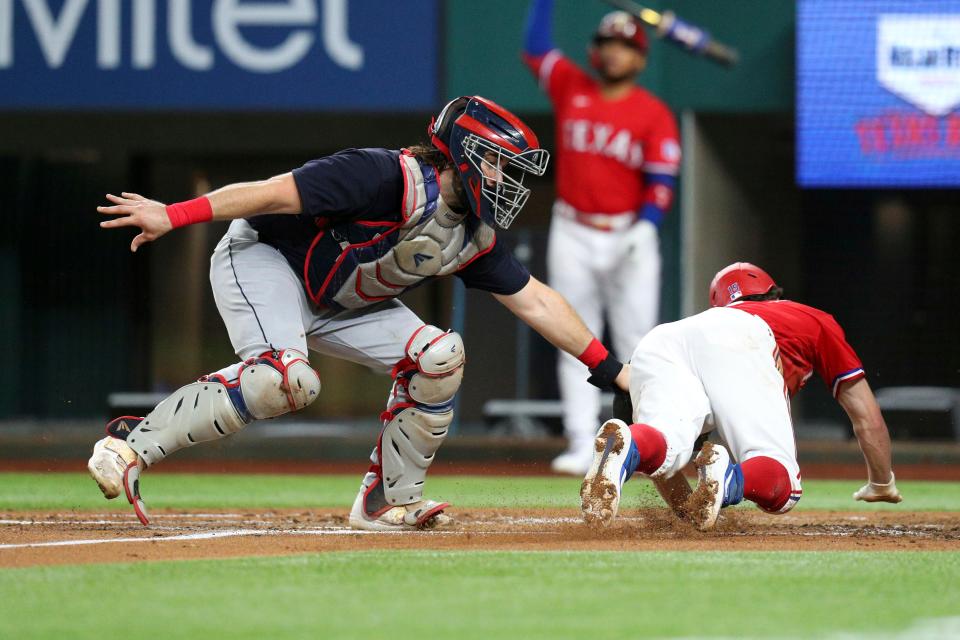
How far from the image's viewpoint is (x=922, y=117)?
11602mm

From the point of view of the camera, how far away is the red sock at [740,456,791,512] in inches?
192

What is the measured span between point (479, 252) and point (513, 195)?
0.34 metres

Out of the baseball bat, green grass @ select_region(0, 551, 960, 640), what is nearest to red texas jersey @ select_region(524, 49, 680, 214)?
the baseball bat

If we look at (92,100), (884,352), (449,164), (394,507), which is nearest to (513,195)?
(449,164)

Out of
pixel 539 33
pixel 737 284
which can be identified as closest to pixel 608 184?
pixel 539 33

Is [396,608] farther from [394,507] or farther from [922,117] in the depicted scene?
[922,117]

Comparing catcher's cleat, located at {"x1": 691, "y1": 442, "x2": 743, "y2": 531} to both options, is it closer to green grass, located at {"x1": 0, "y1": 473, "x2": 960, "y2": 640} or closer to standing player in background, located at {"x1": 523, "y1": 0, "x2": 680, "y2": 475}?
green grass, located at {"x1": 0, "y1": 473, "x2": 960, "y2": 640}

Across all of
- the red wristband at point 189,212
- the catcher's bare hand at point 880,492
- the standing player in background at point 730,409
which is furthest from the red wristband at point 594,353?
the red wristband at point 189,212

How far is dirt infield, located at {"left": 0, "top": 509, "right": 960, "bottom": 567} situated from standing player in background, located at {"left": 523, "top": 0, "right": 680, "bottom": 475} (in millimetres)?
2964

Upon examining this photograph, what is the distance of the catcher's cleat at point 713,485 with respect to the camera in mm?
4680

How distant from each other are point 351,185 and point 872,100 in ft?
25.2

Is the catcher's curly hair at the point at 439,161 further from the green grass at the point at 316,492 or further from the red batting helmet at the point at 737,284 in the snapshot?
the green grass at the point at 316,492

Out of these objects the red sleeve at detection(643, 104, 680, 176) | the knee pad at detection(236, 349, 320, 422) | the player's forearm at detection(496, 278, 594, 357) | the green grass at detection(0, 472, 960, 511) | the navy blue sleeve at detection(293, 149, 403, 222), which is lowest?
the green grass at detection(0, 472, 960, 511)

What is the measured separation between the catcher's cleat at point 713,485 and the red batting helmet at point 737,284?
1.09 m
